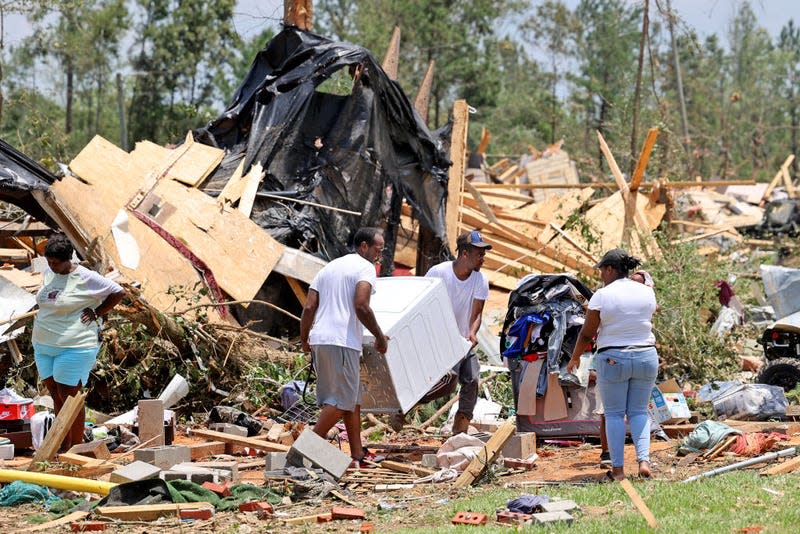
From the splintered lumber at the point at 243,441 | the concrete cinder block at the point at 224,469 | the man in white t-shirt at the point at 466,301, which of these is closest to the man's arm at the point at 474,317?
the man in white t-shirt at the point at 466,301

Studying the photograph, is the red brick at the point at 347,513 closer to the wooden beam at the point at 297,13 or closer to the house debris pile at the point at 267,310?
the house debris pile at the point at 267,310

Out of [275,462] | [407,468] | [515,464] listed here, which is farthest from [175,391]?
[515,464]

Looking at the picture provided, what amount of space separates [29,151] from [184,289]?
358 inches

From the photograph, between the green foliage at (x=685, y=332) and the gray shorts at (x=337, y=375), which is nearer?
the gray shorts at (x=337, y=375)

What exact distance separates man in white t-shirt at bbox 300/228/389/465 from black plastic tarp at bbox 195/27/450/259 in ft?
18.8

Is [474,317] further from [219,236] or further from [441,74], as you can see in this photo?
[441,74]

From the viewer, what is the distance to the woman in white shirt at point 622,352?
7.43 meters

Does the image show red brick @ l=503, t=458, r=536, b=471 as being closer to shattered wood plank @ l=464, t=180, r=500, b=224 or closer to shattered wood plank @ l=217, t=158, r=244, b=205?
shattered wood plank @ l=217, t=158, r=244, b=205

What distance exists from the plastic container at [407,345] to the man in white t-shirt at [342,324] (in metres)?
0.42

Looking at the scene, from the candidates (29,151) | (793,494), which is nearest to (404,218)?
(29,151)

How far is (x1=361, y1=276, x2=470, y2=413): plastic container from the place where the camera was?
326 inches

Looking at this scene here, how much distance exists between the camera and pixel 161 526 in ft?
20.7

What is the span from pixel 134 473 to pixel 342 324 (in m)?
1.76

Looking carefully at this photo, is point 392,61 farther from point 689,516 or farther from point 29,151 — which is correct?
point 689,516
